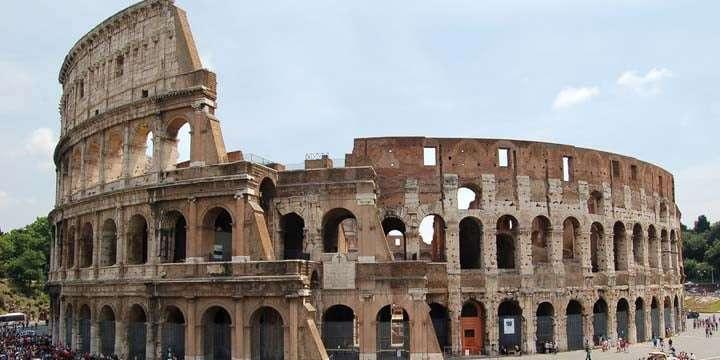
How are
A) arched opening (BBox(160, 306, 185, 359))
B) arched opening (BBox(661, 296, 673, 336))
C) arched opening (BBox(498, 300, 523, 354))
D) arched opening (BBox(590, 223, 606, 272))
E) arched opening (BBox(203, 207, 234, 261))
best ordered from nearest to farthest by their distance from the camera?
arched opening (BBox(203, 207, 234, 261)) → arched opening (BBox(160, 306, 185, 359)) → arched opening (BBox(498, 300, 523, 354)) → arched opening (BBox(590, 223, 606, 272)) → arched opening (BBox(661, 296, 673, 336))

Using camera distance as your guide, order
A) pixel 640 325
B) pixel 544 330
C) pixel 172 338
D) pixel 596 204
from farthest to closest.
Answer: pixel 640 325 → pixel 596 204 → pixel 544 330 → pixel 172 338

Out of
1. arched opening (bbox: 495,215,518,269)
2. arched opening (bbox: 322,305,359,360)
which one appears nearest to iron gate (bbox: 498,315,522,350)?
arched opening (bbox: 495,215,518,269)

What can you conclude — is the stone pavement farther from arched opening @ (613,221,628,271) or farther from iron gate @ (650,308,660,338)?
arched opening @ (613,221,628,271)

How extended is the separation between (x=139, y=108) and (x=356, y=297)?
13192 millimetres

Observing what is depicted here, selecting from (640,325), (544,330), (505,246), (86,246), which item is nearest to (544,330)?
(544,330)

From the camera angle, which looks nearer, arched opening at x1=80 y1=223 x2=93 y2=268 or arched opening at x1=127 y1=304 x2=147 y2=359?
arched opening at x1=127 y1=304 x2=147 y2=359

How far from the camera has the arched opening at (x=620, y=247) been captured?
36875 millimetres

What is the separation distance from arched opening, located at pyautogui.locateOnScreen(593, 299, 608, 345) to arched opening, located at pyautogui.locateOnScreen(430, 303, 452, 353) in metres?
8.58

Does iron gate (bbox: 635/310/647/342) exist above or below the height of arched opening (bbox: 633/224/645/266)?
below

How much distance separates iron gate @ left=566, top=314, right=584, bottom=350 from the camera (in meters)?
33.0

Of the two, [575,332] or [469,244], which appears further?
[469,244]

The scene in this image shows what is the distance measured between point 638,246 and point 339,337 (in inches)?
816

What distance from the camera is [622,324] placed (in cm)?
3588

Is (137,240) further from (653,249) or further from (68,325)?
(653,249)
